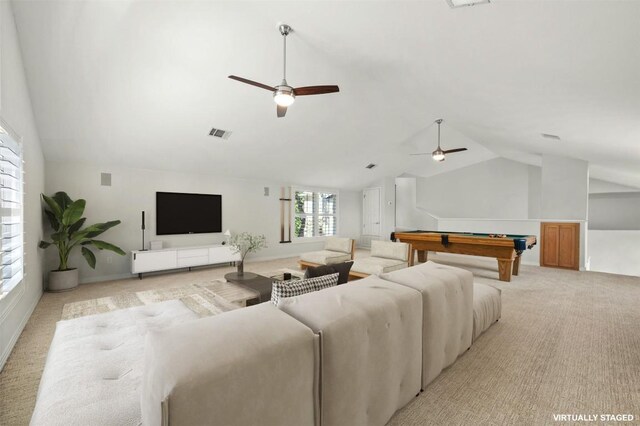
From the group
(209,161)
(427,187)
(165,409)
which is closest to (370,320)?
(165,409)

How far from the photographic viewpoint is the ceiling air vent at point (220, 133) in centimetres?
514

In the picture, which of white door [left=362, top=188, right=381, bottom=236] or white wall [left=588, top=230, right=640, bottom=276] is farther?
white door [left=362, top=188, right=381, bottom=236]

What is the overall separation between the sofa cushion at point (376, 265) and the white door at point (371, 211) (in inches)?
205

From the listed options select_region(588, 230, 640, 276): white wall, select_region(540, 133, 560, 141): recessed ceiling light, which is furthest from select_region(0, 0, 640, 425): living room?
select_region(588, 230, 640, 276): white wall

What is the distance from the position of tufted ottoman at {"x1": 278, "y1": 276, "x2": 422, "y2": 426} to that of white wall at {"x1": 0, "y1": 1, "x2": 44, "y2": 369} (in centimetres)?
292

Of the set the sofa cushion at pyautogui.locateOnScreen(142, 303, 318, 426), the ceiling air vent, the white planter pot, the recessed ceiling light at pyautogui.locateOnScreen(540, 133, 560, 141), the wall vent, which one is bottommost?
the white planter pot

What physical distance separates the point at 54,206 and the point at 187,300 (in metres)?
3.00

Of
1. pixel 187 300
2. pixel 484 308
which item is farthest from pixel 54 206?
pixel 484 308

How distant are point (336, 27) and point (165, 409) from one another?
3378 millimetres

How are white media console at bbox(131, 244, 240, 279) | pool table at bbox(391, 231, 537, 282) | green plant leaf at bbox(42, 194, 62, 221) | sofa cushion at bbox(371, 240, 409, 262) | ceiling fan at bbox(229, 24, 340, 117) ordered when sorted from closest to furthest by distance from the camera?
ceiling fan at bbox(229, 24, 340, 117) → green plant leaf at bbox(42, 194, 62, 221) → sofa cushion at bbox(371, 240, 409, 262) → pool table at bbox(391, 231, 537, 282) → white media console at bbox(131, 244, 240, 279)

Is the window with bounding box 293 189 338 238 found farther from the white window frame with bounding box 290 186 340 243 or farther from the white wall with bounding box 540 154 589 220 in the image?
the white wall with bounding box 540 154 589 220

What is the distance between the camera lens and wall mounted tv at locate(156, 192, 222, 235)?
606cm

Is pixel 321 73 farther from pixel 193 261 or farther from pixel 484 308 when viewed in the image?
pixel 193 261

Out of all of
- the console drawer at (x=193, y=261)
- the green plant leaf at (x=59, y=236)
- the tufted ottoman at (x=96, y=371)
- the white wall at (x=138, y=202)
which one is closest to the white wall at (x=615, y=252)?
the white wall at (x=138, y=202)
